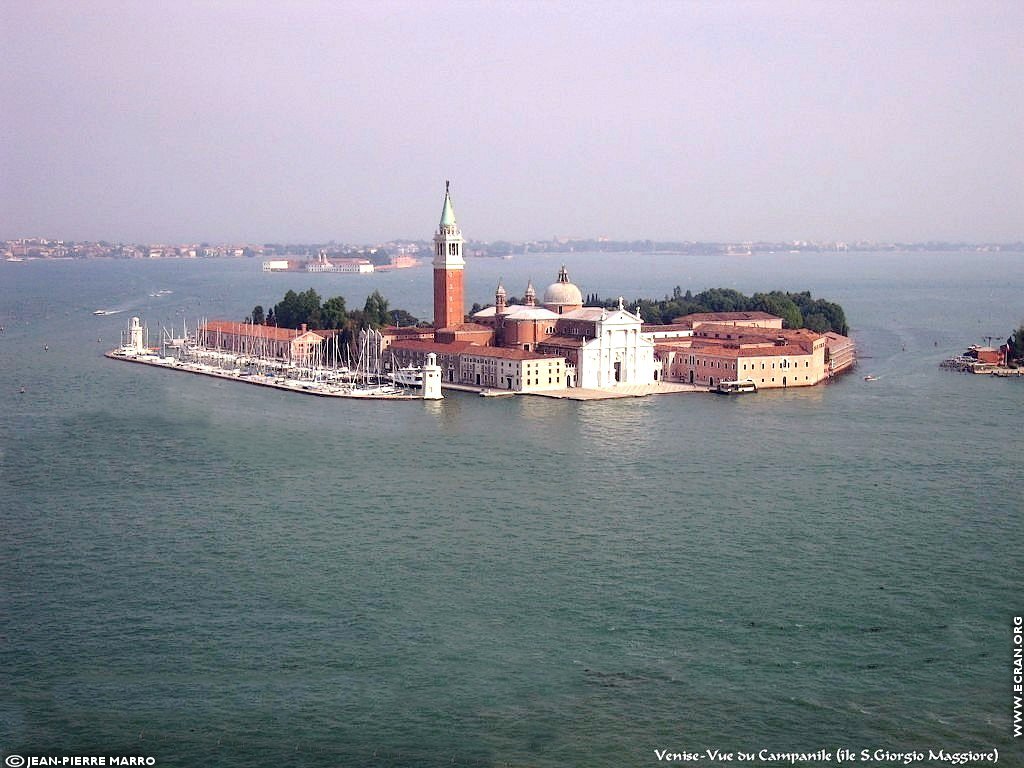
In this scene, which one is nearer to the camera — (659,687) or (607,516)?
(659,687)

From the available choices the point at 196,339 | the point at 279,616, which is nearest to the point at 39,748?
the point at 279,616

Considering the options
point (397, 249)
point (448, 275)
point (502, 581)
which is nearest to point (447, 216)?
point (448, 275)

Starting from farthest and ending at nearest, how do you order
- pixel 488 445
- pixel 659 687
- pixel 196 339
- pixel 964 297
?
pixel 964 297, pixel 196 339, pixel 488 445, pixel 659 687

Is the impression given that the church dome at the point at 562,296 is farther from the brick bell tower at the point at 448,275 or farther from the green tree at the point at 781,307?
the green tree at the point at 781,307

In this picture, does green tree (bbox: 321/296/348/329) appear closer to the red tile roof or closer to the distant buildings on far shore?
the red tile roof

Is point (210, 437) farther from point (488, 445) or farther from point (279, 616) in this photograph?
point (279, 616)
